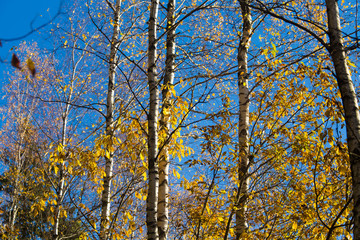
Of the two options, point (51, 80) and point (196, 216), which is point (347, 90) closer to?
point (196, 216)

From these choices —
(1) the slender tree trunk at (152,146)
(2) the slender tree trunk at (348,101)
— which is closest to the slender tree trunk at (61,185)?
(1) the slender tree trunk at (152,146)

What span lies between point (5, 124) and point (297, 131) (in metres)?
12.2

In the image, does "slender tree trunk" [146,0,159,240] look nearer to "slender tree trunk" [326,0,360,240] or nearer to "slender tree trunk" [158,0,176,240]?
"slender tree trunk" [158,0,176,240]

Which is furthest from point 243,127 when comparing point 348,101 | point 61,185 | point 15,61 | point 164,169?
point 15,61

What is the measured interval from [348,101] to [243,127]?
7.83 feet

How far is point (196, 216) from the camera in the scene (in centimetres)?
397

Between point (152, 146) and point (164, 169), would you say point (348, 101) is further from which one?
point (164, 169)

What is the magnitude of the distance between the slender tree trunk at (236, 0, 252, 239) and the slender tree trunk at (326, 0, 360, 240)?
43.5 inches

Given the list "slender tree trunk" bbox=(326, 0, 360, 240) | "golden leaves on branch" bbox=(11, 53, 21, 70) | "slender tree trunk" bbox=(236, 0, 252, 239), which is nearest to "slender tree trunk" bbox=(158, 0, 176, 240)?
"slender tree trunk" bbox=(236, 0, 252, 239)

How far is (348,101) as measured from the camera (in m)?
2.77

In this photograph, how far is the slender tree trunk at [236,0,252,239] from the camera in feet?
13.7

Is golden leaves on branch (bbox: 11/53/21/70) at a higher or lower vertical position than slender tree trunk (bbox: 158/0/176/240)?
lower

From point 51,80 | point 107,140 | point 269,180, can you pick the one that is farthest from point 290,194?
point 51,80

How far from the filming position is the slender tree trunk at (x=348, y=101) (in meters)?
2.51
